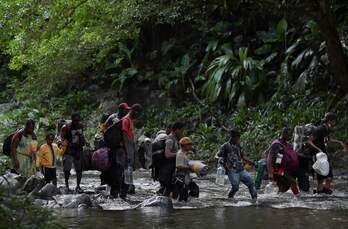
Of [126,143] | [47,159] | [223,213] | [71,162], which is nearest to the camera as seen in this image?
[223,213]

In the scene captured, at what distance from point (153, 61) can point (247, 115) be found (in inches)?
317

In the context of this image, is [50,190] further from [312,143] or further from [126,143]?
[312,143]

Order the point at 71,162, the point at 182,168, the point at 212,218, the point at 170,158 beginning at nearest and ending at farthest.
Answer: the point at 212,218 → the point at 182,168 → the point at 170,158 → the point at 71,162

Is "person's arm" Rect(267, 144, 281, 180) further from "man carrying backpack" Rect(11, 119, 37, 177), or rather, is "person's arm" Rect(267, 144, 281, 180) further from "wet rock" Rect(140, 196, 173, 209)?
"man carrying backpack" Rect(11, 119, 37, 177)

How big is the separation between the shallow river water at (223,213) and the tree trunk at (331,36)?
4059 millimetres

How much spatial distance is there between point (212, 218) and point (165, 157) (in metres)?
2.06

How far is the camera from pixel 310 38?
66.9 feet

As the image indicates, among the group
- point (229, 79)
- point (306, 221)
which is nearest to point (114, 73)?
point (229, 79)

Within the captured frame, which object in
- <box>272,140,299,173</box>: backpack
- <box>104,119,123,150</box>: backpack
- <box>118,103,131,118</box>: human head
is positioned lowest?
<box>272,140,299,173</box>: backpack

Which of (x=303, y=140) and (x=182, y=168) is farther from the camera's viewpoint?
(x=303, y=140)

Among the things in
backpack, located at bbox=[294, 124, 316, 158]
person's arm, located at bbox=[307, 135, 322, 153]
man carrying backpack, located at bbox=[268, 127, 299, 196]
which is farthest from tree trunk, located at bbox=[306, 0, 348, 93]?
man carrying backpack, located at bbox=[268, 127, 299, 196]

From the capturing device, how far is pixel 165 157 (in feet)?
38.5

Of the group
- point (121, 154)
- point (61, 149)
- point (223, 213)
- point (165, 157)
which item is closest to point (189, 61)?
point (61, 149)

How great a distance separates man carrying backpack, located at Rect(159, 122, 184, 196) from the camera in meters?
11.7
